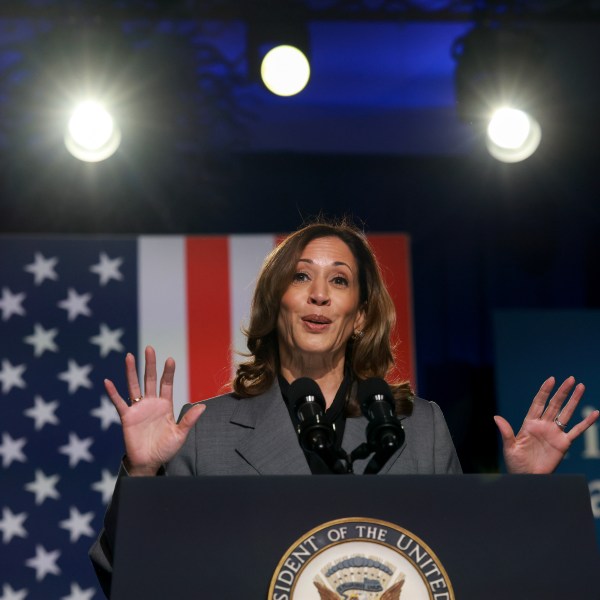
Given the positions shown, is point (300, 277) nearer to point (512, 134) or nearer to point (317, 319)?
point (317, 319)

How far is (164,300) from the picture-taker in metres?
4.53

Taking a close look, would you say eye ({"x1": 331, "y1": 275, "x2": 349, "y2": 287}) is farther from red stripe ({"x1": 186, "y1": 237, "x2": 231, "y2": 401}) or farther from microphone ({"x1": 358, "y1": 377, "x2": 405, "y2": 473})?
red stripe ({"x1": 186, "y1": 237, "x2": 231, "y2": 401})

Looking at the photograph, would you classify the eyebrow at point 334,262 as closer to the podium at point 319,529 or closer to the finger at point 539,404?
the finger at point 539,404

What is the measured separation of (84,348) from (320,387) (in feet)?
7.47

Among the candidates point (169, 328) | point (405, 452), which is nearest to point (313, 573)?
A: point (405, 452)

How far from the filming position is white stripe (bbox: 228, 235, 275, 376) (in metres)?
4.50

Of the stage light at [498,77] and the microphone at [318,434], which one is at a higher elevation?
the stage light at [498,77]

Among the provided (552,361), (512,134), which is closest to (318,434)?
(552,361)

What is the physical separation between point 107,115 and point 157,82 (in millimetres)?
424

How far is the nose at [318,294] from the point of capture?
2.36 meters

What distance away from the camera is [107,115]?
15.0 feet

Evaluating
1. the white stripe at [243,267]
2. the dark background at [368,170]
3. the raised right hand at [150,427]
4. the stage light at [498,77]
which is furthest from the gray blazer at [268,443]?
the dark background at [368,170]

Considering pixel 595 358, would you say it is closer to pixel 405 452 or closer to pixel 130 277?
pixel 130 277

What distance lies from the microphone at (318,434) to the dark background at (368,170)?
3.20 meters
